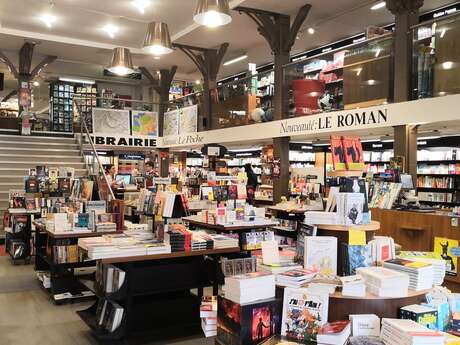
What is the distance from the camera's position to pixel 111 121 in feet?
45.1

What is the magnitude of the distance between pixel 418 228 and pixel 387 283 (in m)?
3.15

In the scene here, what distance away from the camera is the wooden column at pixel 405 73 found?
6797 millimetres

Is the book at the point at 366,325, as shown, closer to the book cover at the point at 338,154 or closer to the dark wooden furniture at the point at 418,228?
the book cover at the point at 338,154

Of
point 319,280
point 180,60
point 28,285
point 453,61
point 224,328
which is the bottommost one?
point 28,285

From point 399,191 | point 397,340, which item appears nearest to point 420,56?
point 399,191

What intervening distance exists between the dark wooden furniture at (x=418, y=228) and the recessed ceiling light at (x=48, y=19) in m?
9.25

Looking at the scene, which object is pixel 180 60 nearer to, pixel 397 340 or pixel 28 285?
pixel 28 285

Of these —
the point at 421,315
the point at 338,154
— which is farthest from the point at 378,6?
the point at 421,315

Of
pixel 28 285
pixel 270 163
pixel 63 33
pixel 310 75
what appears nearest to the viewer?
pixel 28 285

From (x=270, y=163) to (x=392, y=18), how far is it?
4.52 metres

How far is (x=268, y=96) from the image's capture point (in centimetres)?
1026

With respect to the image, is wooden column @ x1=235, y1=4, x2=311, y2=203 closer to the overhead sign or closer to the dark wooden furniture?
the overhead sign

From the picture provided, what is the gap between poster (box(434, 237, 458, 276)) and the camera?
4.88 meters

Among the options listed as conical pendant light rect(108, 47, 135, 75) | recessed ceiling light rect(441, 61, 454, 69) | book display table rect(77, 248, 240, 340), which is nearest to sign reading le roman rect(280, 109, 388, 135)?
recessed ceiling light rect(441, 61, 454, 69)
